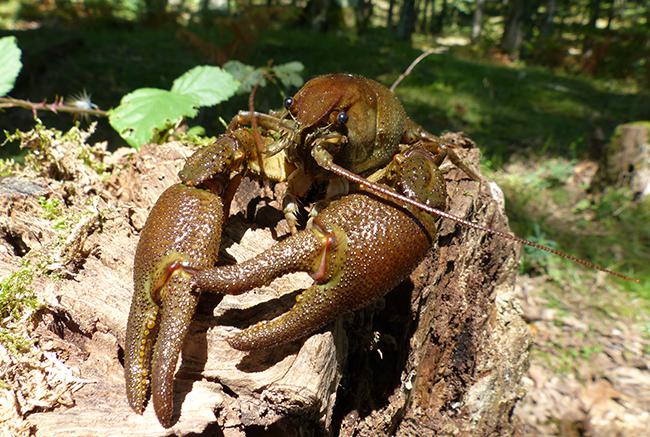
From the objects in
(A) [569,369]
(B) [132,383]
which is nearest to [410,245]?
(B) [132,383]

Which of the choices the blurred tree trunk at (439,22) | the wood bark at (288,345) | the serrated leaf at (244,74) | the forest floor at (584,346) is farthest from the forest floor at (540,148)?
the blurred tree trunk at (439,22)

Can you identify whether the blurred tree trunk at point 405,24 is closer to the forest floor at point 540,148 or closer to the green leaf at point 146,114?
the forest floor at point 540,148

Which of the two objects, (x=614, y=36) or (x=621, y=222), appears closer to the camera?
(x=621, y=222)

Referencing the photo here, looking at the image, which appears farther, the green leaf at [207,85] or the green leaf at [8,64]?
the green leaf at [207,85]

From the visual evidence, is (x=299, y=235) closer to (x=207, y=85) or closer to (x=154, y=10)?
(x=207, y=85)

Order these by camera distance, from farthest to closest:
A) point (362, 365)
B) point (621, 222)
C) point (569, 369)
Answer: point (621, 222), point (569, 369), point (362, 365)

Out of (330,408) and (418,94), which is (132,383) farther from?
(418,94)
